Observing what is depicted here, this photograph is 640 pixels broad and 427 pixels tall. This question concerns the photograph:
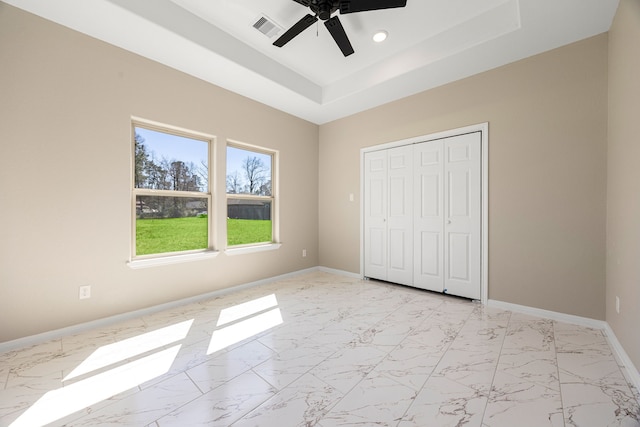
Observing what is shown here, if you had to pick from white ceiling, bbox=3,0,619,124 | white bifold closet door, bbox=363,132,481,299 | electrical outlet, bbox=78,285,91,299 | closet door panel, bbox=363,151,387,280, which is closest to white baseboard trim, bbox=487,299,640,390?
white bifold closet door, bbox=363,132,481,299

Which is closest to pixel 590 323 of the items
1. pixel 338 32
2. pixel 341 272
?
pixel 341 272

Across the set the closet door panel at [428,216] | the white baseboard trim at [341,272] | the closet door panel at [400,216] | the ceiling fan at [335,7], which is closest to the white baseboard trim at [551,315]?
the closet door panel at [428,216]

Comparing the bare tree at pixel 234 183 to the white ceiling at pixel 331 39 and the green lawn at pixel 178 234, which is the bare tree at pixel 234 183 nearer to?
the green lawn at pixel 178 234

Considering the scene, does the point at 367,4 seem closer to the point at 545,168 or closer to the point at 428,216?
the point at 545,168

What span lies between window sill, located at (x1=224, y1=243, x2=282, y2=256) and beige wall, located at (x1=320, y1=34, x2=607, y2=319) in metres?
2.97

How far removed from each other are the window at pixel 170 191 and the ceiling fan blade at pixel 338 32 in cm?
210

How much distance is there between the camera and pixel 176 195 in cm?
324

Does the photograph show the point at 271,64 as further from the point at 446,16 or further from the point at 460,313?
the point at 460,313

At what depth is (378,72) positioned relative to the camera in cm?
346

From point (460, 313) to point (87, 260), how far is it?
12.9 ft

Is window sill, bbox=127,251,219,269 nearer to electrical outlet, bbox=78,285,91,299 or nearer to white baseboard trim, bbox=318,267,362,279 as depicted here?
electrical outlet, bbox=78,285,91,299

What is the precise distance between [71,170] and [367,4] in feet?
9.93

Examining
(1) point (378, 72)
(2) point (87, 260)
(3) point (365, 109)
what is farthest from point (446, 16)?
(2) point (87, 260)

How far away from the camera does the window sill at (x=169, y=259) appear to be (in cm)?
283
